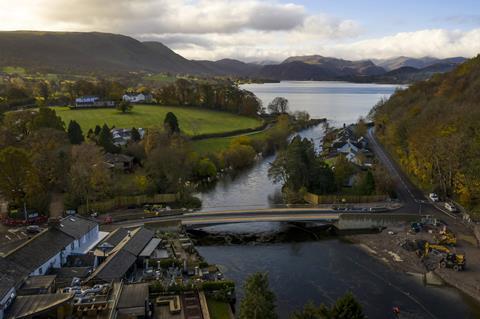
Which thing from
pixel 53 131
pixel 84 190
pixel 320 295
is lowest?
pixel 320 295

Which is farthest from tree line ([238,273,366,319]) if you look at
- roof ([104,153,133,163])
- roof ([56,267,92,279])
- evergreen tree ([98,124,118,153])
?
evergreen tree ([98,124,118,153])

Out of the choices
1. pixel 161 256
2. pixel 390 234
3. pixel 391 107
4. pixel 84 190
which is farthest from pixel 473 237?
pixel 391 107

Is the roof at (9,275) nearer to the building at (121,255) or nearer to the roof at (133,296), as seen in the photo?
the building at (121,255)

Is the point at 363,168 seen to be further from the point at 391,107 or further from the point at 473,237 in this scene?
the point at 391,107

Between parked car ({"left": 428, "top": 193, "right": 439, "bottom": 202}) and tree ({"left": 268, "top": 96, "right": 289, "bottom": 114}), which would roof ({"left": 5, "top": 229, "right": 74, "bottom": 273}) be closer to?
parked car ({"left": 428, "top": 193, "right": 439, "bottom": 202})

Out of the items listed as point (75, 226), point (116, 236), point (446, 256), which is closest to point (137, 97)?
point (75, 226)
